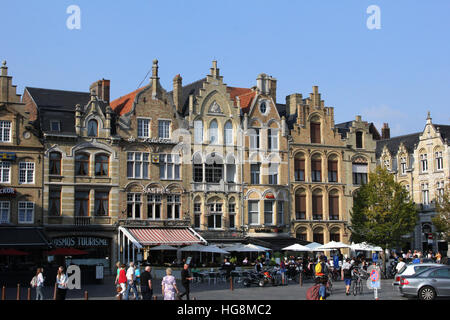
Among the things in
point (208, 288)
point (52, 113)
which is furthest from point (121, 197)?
point (208, 288)

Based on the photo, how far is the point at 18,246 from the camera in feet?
147

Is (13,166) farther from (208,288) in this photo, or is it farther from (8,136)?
(208,288)

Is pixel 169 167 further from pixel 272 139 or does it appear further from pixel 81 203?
pixel 272 139

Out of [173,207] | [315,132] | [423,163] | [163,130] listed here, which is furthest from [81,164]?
[423,163]

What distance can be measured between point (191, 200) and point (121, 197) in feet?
17.7

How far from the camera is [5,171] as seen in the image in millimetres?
46750

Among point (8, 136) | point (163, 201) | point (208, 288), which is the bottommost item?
point (208, 288)

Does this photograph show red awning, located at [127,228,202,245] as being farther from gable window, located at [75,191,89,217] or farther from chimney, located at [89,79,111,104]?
chimney, located at [89,79,111,104]

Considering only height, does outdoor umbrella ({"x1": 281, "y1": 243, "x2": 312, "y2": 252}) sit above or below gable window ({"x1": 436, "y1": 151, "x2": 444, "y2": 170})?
below

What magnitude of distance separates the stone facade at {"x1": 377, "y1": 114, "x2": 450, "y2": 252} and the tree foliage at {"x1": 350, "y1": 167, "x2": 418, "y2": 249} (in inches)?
462

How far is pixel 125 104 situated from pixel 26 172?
10051mm

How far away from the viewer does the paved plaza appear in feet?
104

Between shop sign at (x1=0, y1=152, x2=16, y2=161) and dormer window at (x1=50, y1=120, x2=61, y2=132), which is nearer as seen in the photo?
shop sign at (x1=0, y1=152, x2=16, y2=161)

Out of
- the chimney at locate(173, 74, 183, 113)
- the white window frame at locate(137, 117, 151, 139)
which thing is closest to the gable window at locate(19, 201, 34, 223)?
the white window frame at locate(137, 117, 151, 139)
